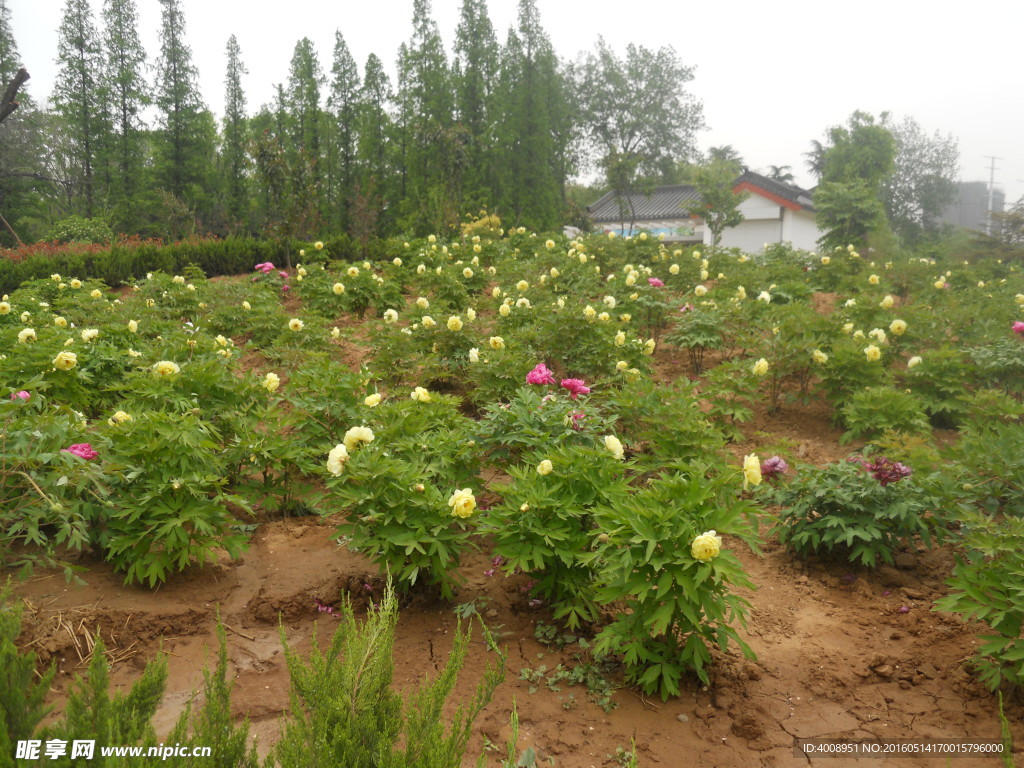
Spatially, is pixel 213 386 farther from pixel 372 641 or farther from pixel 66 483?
pixel 372 641

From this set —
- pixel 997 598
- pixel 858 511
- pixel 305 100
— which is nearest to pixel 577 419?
pixel 858 511

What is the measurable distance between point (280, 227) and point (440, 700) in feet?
40.1

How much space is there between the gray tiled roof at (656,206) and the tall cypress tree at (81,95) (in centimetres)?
1866

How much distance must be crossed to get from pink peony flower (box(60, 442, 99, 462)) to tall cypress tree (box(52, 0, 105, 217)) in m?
23.4

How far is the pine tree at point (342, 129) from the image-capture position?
23141 mm

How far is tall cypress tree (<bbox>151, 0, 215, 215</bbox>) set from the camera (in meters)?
21.8

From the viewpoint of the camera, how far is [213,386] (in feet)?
12.4

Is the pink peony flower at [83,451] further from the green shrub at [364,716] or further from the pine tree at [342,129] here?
the pine tree at [342,129]

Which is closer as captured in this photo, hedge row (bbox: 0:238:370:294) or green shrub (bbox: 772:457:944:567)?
green shrub (bbox: 772:457:944:567)

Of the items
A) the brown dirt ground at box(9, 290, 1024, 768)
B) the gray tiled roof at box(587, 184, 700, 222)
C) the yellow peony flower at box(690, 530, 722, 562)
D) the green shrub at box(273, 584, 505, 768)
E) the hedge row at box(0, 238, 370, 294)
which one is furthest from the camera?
the gray tiled roof at box(587, 184, 700, 222)

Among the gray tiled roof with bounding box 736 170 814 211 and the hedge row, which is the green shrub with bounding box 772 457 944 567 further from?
the gray tiled roof with bounding box 736 170 814 211

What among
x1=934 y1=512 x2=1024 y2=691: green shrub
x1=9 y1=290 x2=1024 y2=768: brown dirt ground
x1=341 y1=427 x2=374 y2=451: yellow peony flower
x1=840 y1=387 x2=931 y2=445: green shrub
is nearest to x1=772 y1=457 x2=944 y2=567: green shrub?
x1=9 y1=290 x2=1024 y2=768: brown dirt ground

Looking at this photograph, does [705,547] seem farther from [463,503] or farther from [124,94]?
[124,94]

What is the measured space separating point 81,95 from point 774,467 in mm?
25628
